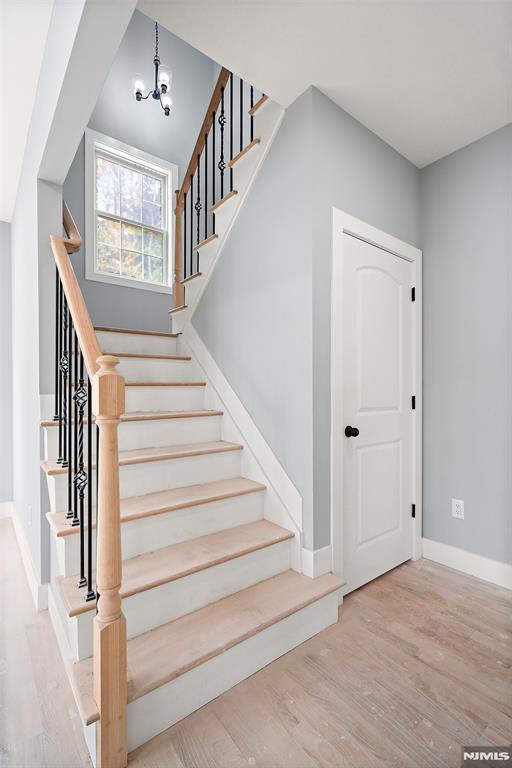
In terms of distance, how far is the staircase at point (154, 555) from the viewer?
1227 mm

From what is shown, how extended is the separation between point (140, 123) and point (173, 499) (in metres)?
4.19

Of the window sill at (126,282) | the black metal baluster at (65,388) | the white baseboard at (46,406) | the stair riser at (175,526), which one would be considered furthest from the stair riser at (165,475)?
the window sill at (126,282)

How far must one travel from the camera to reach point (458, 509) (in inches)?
98.5

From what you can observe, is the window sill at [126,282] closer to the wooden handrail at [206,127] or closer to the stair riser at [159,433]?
the wooden handrail at [206,127]

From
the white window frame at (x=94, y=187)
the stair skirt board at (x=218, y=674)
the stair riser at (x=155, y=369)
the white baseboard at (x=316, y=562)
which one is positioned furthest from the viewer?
the white window frame at (x=94, y=187)

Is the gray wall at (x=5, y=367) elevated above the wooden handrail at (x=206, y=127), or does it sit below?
below

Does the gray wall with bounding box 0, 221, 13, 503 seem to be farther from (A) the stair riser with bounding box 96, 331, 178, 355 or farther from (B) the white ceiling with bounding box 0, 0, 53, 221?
(A) the stair riser with bounding box 96, 331, 178, 355

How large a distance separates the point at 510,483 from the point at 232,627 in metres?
1.78

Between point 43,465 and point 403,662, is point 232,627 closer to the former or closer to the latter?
point 403,662

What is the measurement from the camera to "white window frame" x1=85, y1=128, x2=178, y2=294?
3889mm

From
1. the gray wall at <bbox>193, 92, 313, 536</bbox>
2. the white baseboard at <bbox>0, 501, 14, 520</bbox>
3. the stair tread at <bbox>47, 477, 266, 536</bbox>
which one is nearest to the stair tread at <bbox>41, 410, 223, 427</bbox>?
the gray wall at <bbox>193, 92, 313, 536</bbox>

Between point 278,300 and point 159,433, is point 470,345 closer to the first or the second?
point 278,300

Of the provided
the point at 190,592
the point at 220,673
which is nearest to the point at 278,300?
the point at 190,592

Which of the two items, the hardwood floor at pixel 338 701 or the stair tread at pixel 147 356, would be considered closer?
the hardwood floor at pixel 338 701
